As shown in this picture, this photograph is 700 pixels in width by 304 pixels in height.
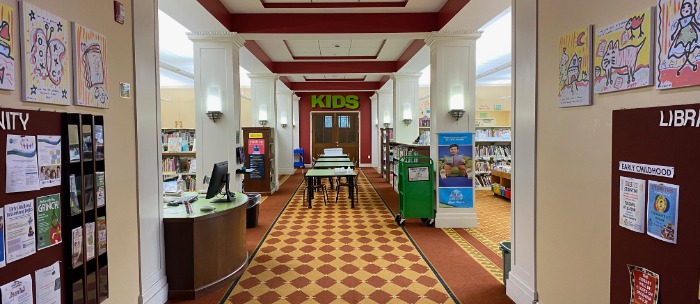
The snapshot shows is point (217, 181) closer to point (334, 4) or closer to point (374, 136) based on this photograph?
point (334, 4)

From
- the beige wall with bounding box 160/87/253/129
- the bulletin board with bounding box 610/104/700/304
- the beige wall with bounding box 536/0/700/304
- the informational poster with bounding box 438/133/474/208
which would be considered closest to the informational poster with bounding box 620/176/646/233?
the bulletin board with bounding box 610/104/700/304

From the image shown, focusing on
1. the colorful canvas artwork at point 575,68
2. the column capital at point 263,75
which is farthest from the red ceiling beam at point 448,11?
the column capital at point 263,75

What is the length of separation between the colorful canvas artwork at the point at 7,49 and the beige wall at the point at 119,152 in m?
0.49

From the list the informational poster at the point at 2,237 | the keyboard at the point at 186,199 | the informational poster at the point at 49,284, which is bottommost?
the informational poster at the point at 49,284

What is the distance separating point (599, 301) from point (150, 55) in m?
3.75

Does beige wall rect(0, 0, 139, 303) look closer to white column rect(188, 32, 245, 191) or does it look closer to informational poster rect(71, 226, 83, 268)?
informational poster rect(71, 226, 83, 268)

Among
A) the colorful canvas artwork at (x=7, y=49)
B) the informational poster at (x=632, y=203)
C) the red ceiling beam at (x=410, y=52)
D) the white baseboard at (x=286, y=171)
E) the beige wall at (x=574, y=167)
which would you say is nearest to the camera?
the colorful canvas artwork at (x=7, y=49)

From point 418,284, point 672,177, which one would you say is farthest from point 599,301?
point 418,284

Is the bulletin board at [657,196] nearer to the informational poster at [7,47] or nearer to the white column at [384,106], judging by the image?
the informational poster at [7,47]

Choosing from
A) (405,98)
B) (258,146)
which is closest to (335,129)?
(405,98)

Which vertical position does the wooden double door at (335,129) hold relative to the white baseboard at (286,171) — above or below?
above

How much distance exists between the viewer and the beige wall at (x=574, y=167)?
228 centimetres

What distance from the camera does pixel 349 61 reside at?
10.3 meters

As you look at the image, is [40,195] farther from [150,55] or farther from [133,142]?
[150,55]
